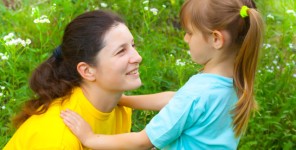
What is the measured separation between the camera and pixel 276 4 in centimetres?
634

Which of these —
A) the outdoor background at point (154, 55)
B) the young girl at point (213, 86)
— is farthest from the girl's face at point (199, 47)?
the outdoor background at point (154, 55)

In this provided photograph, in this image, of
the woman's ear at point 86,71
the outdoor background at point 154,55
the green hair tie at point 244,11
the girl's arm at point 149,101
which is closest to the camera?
the green hair tie at point 244,11

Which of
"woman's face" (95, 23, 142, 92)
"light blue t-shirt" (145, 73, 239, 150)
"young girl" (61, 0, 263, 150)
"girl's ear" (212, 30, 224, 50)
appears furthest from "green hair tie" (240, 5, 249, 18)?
"woman's face" (95, 23, 142, 92)

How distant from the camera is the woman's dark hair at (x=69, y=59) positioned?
311 cm

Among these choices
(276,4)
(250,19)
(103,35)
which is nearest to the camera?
(250,19)

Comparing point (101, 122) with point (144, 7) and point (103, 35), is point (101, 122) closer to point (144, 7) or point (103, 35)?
point (103, 35)

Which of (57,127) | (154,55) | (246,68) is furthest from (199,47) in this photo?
(154,55)

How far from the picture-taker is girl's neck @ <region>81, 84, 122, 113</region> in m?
3.19

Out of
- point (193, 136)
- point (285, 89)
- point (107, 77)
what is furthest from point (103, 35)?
point (285, 89)

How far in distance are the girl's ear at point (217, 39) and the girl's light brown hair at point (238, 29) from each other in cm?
2

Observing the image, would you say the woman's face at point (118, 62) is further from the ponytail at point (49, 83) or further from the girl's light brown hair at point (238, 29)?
the girl's light brown hair at point (238, 29)

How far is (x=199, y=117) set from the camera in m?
2.81

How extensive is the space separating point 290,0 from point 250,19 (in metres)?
3.88

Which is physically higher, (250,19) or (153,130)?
(250,19)
